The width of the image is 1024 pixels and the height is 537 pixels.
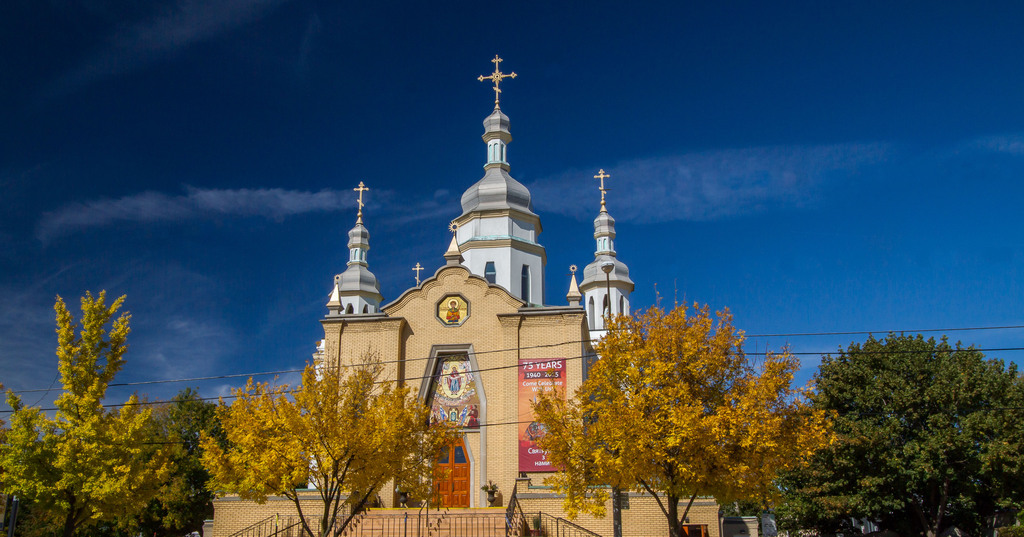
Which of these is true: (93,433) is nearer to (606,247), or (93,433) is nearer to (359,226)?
(359,226)

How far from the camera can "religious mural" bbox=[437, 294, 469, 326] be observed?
3109 centimetres

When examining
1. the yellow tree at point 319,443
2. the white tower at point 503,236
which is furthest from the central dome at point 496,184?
the yellow tree at point 319,443

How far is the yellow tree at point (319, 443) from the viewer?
61.0ft

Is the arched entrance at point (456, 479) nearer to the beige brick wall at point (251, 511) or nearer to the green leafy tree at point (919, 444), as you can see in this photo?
the beige brick wall at point (251, 511)

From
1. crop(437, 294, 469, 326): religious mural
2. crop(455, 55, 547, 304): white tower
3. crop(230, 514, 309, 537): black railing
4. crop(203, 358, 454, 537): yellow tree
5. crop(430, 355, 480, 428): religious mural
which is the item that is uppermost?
crop(455, 55, 547, 304): white tower

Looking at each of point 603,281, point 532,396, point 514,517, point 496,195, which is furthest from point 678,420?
point 603,281

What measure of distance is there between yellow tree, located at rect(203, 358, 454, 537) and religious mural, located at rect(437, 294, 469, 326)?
35.1ft

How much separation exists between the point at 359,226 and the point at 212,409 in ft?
48.7

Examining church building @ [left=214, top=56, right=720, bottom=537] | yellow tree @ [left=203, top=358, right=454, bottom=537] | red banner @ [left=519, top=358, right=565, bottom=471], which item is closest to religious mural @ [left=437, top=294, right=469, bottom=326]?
church building @ [left=214, top=56, right=720, bottom=537]

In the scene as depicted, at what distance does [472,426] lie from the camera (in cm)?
2984

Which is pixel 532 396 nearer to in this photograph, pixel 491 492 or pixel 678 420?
pixel 491 492

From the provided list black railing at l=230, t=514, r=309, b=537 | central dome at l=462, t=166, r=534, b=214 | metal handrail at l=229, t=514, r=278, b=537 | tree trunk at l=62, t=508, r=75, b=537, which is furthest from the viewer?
central dome at l=462, t=166, r=534, b=214

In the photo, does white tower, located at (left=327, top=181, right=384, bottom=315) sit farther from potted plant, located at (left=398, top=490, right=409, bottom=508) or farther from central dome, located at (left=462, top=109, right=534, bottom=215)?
potted plant, located at (left=398, top=490, right=409, bottom=508)

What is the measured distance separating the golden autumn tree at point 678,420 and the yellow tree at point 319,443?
3738 millimetres
